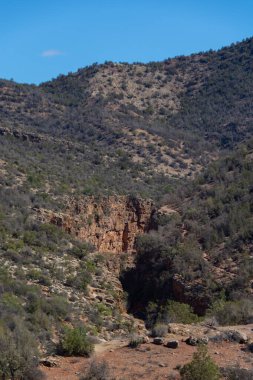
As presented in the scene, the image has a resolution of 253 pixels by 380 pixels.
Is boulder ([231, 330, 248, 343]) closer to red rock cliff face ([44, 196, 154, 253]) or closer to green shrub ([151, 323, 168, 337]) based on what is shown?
green shrub ([151, 323, 168, 337])

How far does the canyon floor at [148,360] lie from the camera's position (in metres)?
11.9

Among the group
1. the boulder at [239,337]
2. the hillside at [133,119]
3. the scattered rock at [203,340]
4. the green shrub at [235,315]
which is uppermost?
the hillside at [133,119]

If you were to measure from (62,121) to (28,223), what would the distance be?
31.5 meters

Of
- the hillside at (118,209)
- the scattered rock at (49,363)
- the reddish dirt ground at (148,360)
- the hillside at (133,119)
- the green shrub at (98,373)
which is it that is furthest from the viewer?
the hillside at (133,119)

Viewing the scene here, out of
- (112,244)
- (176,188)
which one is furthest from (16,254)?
(176,188)

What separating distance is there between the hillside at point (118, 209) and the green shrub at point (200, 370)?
3.18m

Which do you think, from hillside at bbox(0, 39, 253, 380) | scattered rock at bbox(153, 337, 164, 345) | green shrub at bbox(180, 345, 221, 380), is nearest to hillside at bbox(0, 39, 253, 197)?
hillside at bbox(0, 39, 253, 380)

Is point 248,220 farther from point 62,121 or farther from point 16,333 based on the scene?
point 62,121

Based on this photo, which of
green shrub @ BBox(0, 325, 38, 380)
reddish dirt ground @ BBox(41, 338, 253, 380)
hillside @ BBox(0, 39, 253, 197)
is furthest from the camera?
hillside @ BBox(0, 39, 253, 197)

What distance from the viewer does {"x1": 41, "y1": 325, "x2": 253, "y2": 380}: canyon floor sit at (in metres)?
11.9

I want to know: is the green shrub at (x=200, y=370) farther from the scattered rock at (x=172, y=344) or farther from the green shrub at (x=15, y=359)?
the green shrub at (x=15, y=359)

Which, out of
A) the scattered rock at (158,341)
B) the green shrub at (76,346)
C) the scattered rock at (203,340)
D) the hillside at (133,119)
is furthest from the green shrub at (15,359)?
the hillside at (133,119)

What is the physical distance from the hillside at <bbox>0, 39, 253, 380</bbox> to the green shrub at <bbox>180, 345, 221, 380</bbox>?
3179 mm

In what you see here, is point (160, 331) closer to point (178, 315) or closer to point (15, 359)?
point (15, 359)
